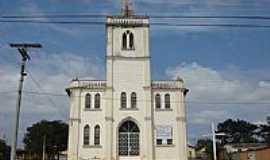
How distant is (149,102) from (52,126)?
32504 millimetres

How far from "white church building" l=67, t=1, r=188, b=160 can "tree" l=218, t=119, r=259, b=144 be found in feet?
230

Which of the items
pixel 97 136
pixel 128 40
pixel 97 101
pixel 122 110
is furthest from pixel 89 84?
pixel 128 40

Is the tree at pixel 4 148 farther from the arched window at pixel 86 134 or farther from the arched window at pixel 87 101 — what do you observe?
the arched window at pixel 87 101

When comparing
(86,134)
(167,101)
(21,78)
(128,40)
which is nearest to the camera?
(21,78)

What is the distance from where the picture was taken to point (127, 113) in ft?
148

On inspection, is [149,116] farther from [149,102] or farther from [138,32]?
[138,32]

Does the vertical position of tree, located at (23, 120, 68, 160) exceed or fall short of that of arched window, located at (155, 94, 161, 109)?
it falls short

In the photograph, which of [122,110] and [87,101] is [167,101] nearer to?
[122,110]

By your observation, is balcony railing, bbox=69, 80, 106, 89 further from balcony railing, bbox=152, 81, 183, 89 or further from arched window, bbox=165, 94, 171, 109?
arched window, bbox=165, 94, 171, 109

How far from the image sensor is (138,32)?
48000mm

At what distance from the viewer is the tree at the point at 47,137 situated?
70.8 metres

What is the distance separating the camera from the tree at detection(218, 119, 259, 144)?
112 metres

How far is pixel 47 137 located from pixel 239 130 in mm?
64548

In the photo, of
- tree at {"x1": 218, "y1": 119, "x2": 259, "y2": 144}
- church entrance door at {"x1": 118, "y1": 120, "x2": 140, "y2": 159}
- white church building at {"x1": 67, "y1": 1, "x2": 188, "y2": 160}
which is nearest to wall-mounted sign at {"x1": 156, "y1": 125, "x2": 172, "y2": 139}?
white church building at {"x1": 67, "y1": 1, "x2": 188, "y2": 160}
